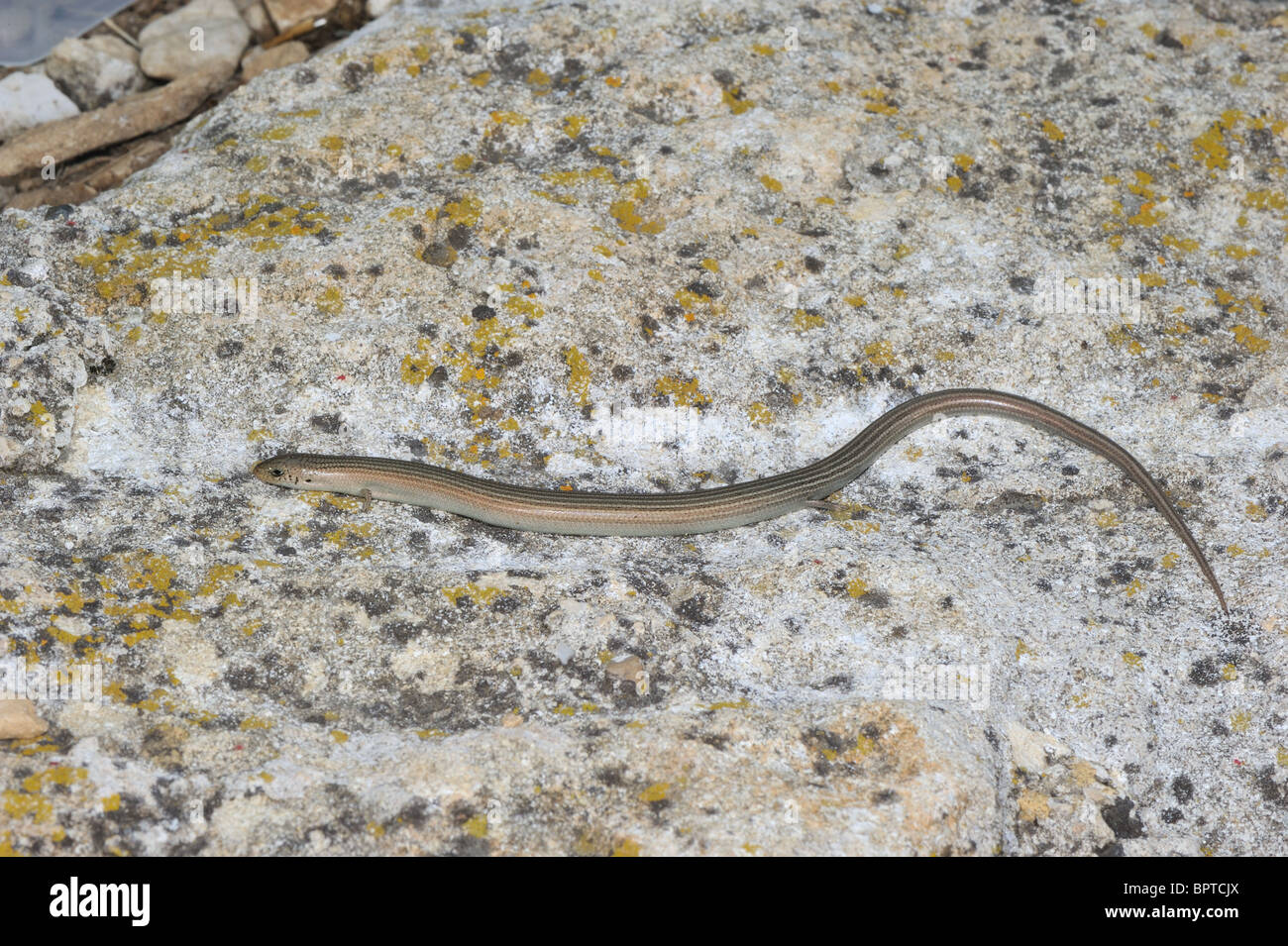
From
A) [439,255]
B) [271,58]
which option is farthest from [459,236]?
[271,58]

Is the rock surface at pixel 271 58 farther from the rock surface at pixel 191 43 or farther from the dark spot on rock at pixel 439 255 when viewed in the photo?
the dark spot on rock at pixel 439 255

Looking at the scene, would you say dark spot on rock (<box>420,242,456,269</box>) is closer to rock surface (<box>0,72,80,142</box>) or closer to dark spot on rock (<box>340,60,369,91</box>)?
dark spot on rock (<box>340,60,369,91</box>)

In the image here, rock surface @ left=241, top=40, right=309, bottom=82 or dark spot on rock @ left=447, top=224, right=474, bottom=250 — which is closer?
dark spot on rock @ left=447, top=224, right=474, bottom=250

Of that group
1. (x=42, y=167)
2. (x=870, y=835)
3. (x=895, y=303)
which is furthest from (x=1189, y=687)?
(x=42, y=167)

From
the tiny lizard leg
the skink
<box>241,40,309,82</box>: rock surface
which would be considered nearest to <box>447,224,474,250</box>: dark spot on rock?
the skink

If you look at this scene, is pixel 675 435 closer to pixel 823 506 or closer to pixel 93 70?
pixel 823 506
